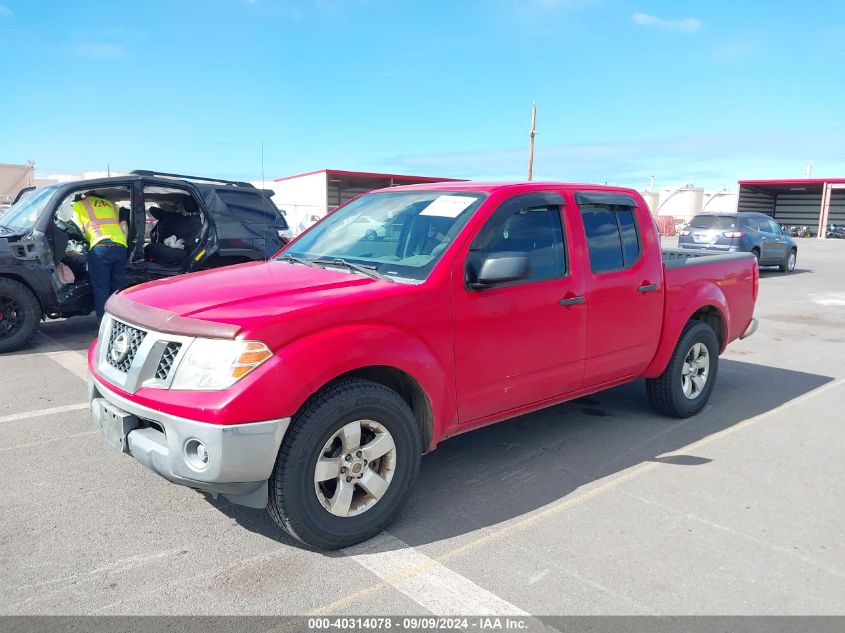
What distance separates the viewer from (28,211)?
7660mm

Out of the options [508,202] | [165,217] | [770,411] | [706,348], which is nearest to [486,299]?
[508,202]

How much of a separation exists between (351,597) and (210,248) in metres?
6.04

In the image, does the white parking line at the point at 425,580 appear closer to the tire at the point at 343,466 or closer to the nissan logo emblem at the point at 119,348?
the tire at the point at 343,466

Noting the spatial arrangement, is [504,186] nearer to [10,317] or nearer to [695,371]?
[695,371]

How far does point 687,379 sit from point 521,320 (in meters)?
2.16

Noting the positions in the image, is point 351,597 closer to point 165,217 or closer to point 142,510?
point 142,510

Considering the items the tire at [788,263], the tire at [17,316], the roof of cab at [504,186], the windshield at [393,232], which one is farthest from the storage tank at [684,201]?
the windshield at [393,232]

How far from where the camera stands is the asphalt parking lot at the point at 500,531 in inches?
111

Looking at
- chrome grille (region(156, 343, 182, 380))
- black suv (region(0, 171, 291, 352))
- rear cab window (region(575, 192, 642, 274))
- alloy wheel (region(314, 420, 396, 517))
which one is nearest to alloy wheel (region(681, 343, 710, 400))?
rear cab window (region(575, 192, 642, 274))

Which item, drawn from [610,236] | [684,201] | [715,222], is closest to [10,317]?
[610,236]

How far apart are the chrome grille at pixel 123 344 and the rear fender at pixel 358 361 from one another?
32.1 inches

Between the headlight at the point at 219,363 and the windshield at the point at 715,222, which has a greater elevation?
the windshield at the point at 715,222

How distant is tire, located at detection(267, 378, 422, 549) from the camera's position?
297 cm

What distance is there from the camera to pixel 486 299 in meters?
3.68
